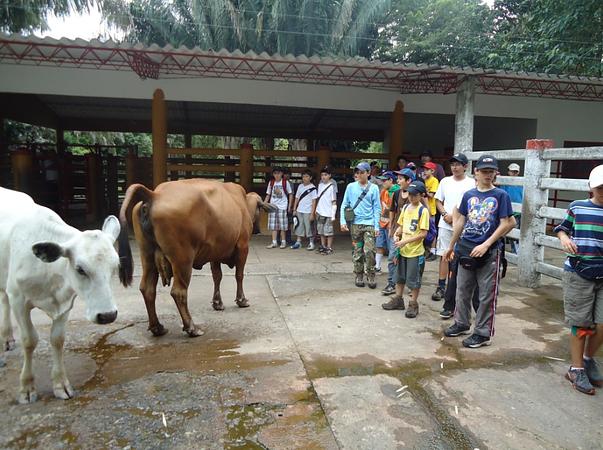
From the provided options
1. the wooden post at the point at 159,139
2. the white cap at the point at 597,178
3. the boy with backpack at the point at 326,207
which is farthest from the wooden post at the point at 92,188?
the white cap at the point at 597,178

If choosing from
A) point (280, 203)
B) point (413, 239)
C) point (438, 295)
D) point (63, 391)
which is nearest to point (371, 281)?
point (438, 295)

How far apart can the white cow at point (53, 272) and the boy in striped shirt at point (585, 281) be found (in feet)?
9.66

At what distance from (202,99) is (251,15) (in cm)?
896

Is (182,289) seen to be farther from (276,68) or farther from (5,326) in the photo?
(276,68)

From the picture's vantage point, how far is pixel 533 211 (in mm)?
5668

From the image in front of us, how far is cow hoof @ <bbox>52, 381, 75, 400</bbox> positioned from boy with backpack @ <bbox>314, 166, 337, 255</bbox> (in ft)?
16.5

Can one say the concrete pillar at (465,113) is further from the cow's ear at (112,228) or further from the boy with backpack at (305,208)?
the cow's ear at (112,228)

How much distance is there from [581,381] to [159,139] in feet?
27.9

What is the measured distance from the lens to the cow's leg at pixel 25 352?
112 inches

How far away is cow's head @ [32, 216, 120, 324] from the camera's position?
2.66m

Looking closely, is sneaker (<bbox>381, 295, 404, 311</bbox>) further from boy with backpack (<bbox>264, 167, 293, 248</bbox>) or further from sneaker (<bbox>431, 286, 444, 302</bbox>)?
boy with backpack (<bbox>264, 167, 293, 248</bbox>)

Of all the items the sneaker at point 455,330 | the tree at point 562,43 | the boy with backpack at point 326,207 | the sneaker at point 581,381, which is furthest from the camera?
the tree at point 562,43

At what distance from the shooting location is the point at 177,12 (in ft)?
58.7

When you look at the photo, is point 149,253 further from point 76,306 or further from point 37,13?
point 37,13
